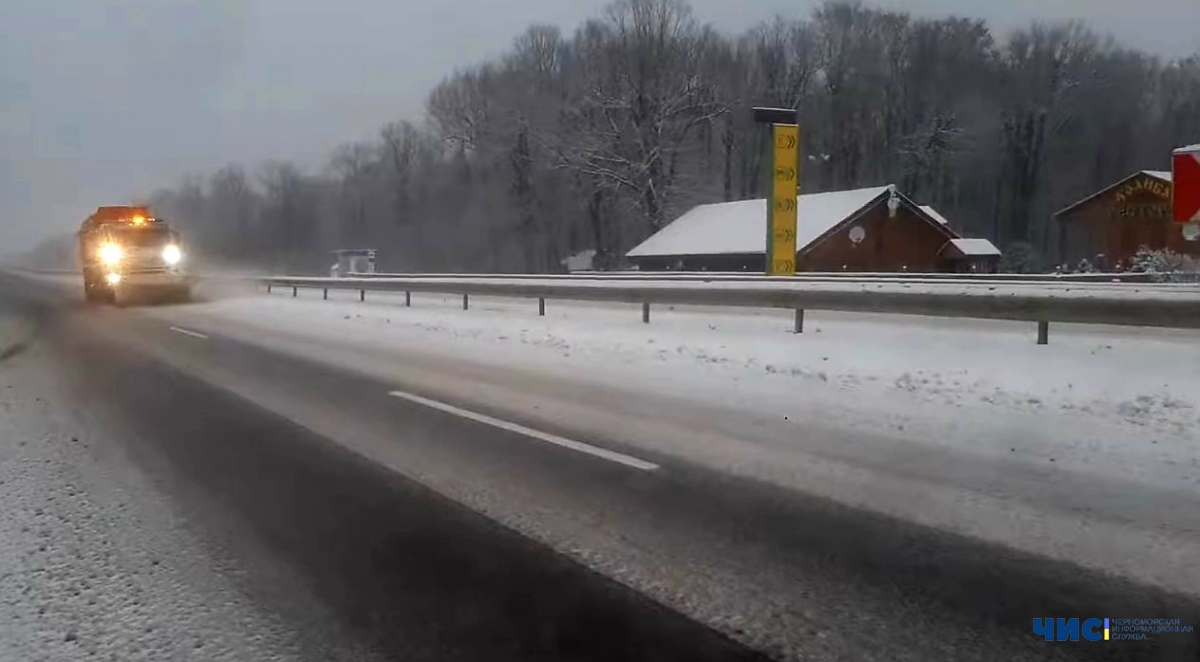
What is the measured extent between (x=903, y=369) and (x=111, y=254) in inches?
1102

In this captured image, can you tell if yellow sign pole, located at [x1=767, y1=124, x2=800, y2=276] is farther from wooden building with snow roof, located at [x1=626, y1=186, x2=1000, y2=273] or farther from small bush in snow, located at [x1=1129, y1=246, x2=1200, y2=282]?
wooden building with snow roof, located at [x1=626, y1=186, x2=1000, y2=273]

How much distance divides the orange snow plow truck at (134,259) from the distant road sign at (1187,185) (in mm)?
30418

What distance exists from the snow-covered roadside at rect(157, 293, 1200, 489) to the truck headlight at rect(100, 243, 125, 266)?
12.5m

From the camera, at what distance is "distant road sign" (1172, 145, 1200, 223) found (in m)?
7.96

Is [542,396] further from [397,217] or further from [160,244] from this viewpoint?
[397,217]

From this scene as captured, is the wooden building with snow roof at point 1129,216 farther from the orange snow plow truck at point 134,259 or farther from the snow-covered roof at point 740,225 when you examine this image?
the orange snow plow truck at point 134,259

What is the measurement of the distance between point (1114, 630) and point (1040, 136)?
75362mm

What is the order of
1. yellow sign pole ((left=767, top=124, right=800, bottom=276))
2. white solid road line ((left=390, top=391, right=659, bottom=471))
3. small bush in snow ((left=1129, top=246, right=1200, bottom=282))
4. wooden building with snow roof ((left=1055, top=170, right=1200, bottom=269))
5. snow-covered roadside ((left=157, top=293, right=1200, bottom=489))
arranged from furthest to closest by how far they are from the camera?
wooden building with snow roof ((left=1055, top=170, right=1200, bottom=269)) → small bush in snow ((left=1129, top=246, right=1200, bottom=282)) → yellow sign pole ((left=767, top=124, right=800, bottom=276)) → snow-covered roadside ((left=157, top=293, right=1200, bottom=489)) → white solid road line ((left=390, top=391, right=659, bottom=471))

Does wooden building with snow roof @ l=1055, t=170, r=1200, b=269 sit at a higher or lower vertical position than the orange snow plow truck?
higher

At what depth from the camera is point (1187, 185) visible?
7988mm

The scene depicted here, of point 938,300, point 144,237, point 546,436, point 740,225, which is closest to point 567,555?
point 546,436

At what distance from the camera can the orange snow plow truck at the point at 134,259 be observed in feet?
102

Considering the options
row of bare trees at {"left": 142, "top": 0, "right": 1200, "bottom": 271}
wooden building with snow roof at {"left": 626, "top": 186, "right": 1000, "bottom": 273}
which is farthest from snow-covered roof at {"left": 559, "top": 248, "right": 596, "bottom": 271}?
wooden building with snow roof at {"left": 626, "top": 186, "right": 1000, "bottom": 273}

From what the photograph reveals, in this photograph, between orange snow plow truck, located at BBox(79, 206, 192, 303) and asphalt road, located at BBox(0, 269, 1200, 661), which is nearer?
asphalt road, located at BBox(0, 269, 1200, 661)
